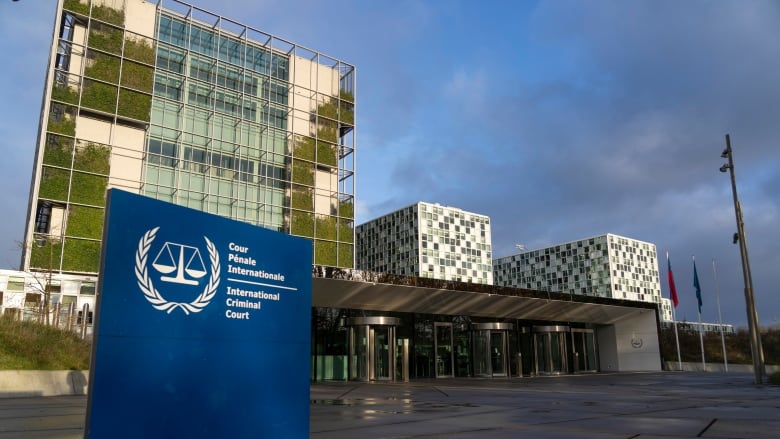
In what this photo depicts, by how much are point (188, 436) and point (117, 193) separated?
2.26 meters

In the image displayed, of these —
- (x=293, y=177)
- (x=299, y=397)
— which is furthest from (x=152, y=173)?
(x=299, y=397)

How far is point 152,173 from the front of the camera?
162ft

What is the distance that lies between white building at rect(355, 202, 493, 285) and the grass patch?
93.9 meters

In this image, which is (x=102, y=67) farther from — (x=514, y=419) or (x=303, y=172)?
(x=514, y=419)

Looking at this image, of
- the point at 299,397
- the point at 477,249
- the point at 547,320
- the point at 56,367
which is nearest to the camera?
the point at 299,397

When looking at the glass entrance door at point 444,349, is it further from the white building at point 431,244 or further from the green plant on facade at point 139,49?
the white building at point 431,244

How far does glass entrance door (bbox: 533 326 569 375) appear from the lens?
39344mm

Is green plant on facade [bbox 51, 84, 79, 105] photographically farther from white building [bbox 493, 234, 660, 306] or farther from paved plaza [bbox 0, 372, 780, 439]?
white building [bbox 493, 234, 660, 306]

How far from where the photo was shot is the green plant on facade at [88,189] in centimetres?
4447

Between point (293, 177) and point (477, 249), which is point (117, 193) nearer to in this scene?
point (293, 177)

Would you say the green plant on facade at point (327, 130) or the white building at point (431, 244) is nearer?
the green plant on facade at point (327, 130)

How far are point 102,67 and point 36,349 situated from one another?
116 ft

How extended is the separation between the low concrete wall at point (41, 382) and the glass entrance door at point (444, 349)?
70.5 ft

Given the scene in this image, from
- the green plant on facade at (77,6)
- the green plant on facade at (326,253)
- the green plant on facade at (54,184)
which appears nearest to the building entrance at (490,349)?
the green plant on facade at (326,253)
